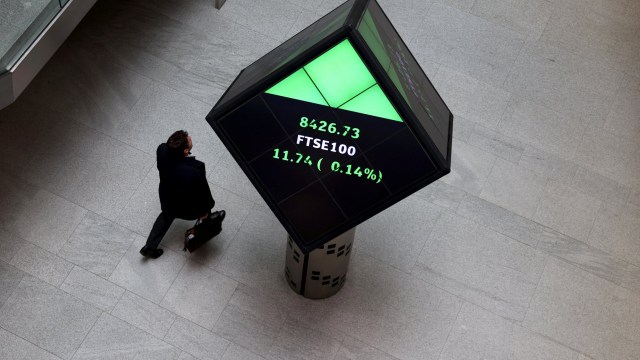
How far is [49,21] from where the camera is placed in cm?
794

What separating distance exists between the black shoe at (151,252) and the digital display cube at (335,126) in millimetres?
2521

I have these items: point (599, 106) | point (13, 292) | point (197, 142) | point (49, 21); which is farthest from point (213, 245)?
point (599, 106)

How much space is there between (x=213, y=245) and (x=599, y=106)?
15.1 ft

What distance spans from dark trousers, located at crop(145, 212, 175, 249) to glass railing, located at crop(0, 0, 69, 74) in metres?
1.92

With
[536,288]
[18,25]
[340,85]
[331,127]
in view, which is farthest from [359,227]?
[18,25]

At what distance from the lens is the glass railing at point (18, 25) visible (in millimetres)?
7539

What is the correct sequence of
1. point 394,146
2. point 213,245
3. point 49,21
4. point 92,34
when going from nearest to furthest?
point 394,146 < point 49,21 < point 213,245 < point 92,34

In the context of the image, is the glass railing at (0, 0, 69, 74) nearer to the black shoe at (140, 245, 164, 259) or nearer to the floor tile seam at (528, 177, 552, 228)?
the black shoe at (140, 245, 164, 259)

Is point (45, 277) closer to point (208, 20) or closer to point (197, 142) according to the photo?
point (197, 142)

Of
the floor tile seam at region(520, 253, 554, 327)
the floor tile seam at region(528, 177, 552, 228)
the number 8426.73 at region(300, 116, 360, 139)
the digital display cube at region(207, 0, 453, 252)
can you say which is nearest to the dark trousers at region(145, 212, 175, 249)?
the digital display cube at region(207, 0, 453, 252)

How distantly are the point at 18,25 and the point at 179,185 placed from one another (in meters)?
1.96

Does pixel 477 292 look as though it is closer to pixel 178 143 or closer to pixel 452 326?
pixel 452 326

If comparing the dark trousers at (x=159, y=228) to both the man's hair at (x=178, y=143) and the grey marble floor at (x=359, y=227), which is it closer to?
the grey marble floor at (x=359, y=227)

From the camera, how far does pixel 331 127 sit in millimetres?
6039
